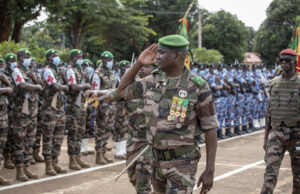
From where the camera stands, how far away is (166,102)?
12.2 ft

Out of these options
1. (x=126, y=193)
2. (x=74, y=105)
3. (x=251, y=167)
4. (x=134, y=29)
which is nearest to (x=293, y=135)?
(x=126, y=193)

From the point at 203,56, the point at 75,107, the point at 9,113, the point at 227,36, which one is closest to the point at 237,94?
the point at 75,107

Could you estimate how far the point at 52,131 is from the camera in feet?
25.9

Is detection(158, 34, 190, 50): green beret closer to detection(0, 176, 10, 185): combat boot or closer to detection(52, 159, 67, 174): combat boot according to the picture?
detection(0, 176, 10, 185): combat boot

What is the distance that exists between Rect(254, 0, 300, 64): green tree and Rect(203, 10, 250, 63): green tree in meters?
3.22

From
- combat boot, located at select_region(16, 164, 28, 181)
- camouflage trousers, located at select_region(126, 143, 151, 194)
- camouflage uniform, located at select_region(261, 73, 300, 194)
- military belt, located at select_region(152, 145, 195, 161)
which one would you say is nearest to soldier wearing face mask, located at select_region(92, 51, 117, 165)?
combat boot, located at select_region(16, 164, 28, 181)

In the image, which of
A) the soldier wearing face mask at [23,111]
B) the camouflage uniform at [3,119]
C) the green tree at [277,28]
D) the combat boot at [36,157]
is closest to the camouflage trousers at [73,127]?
the soldier wearing face mask at [23,111]

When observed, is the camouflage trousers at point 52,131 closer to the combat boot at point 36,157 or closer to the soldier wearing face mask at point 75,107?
the soldier wearing face mask at point 75,107

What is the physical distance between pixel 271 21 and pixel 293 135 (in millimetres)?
36632

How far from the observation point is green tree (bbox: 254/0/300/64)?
127 feet

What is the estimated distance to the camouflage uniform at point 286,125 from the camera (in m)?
5.41

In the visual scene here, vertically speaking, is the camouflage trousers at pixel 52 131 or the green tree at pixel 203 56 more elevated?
the green tree at pixel 203 56

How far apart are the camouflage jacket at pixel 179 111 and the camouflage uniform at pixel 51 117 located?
4.41m

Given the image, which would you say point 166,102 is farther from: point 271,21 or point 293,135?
point 271,21
